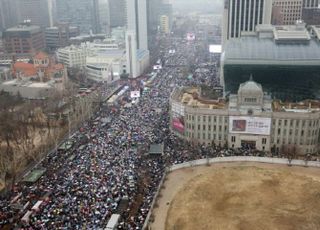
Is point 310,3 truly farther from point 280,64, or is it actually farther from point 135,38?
point 280,64

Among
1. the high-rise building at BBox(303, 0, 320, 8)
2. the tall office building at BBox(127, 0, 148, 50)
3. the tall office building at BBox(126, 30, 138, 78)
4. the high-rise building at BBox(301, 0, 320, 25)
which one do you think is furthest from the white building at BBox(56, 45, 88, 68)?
the high-rise building at BBox(303, 0, 320, 8)

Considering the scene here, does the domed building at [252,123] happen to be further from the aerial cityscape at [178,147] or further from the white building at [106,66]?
the white building at [106,66]

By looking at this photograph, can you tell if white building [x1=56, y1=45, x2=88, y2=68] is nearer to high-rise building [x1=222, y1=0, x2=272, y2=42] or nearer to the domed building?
high-rise building [x1=222, y1=0, x2=272, y2=42]

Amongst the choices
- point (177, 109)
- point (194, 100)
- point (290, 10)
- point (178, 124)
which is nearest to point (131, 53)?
point (194, 100)

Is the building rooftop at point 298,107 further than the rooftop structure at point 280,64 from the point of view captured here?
No

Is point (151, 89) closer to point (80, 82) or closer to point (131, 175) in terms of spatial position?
point (80, 82)

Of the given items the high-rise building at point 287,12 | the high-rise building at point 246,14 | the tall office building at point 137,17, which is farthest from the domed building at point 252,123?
the high-rise building at point 287,12

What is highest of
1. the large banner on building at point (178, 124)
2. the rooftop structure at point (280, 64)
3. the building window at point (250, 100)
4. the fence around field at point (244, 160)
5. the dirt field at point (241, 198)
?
the rooftop structure at point (280, 64)
